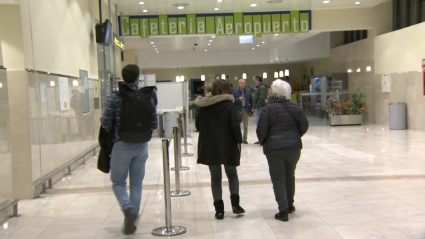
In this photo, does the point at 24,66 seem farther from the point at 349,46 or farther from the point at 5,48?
the point at 349,46

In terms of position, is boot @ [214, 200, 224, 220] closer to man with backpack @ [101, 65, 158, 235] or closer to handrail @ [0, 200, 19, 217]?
man with backpack @ [101, 65, 158, 235]

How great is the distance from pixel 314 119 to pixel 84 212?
12829 mm

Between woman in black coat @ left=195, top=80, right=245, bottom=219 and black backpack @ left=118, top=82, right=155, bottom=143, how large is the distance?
598mm

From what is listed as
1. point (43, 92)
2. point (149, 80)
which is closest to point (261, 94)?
point (43, 92)

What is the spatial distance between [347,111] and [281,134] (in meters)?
11.8

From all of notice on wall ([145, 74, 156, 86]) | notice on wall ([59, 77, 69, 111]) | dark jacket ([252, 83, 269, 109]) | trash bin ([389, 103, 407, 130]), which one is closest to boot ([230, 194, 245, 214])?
notice on wall ([59, 77, 69, 111])

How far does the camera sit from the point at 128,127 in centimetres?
418

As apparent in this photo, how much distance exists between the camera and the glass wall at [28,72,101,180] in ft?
19.7

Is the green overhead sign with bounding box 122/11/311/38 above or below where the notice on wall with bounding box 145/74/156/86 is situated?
above

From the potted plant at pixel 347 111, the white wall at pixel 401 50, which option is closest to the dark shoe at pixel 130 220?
the white wall at pixel 401 50

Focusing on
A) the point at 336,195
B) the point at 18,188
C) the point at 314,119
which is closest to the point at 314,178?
the point at 336,195

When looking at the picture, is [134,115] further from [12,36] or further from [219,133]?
[12,36]

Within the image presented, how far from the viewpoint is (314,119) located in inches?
666

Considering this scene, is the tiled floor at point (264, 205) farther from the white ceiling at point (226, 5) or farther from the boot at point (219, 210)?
the white ceiling at point (226, 5)
